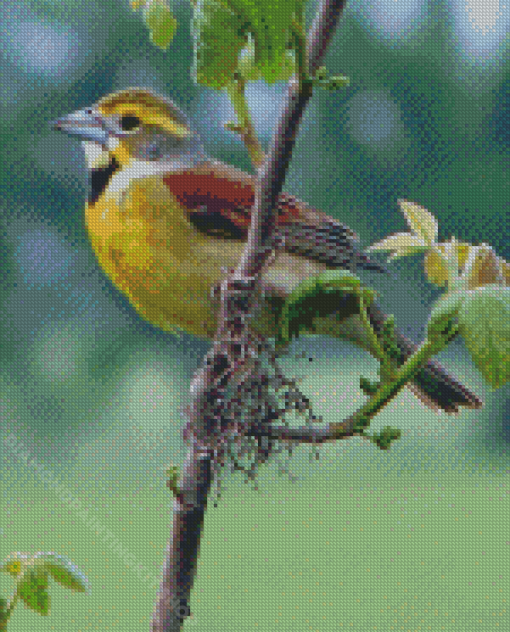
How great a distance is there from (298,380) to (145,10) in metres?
0.14

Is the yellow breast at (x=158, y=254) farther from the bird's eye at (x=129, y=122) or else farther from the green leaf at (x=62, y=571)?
the green leaf at (x=62, y=571)

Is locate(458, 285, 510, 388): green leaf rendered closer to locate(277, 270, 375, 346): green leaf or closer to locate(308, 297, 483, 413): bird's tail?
locate(277, 270, 375, 346): green leaf

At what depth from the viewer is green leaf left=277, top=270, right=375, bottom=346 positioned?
0.27 m

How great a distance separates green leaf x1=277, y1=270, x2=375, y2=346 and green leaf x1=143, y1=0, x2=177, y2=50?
0.10m

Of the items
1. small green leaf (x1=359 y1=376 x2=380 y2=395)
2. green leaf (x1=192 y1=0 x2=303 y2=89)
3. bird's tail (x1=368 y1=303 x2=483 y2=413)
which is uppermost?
green leaf (x1=192 y1=0 x2=303 y2=89)

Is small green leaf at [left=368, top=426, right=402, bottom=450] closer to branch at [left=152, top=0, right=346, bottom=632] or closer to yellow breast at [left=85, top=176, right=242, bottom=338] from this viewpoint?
branch at [left=152, top=0, right=346, bottom=632]

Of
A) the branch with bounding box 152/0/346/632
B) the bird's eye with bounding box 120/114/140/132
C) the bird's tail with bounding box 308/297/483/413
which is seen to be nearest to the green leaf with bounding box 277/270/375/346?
the branch with bounding box 152/0/346/632

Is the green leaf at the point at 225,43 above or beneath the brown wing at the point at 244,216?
above

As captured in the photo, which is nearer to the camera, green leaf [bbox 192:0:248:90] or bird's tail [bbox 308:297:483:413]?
green leaf [bbox 192:0:248:90]

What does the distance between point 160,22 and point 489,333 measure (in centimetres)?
16

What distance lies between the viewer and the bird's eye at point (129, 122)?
0.48 meters

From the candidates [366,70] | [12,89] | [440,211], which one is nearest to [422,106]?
[366,70]

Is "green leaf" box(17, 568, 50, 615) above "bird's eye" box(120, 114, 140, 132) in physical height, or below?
below

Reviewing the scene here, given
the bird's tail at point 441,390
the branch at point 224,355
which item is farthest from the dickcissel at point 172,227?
the branch at point 224,355
